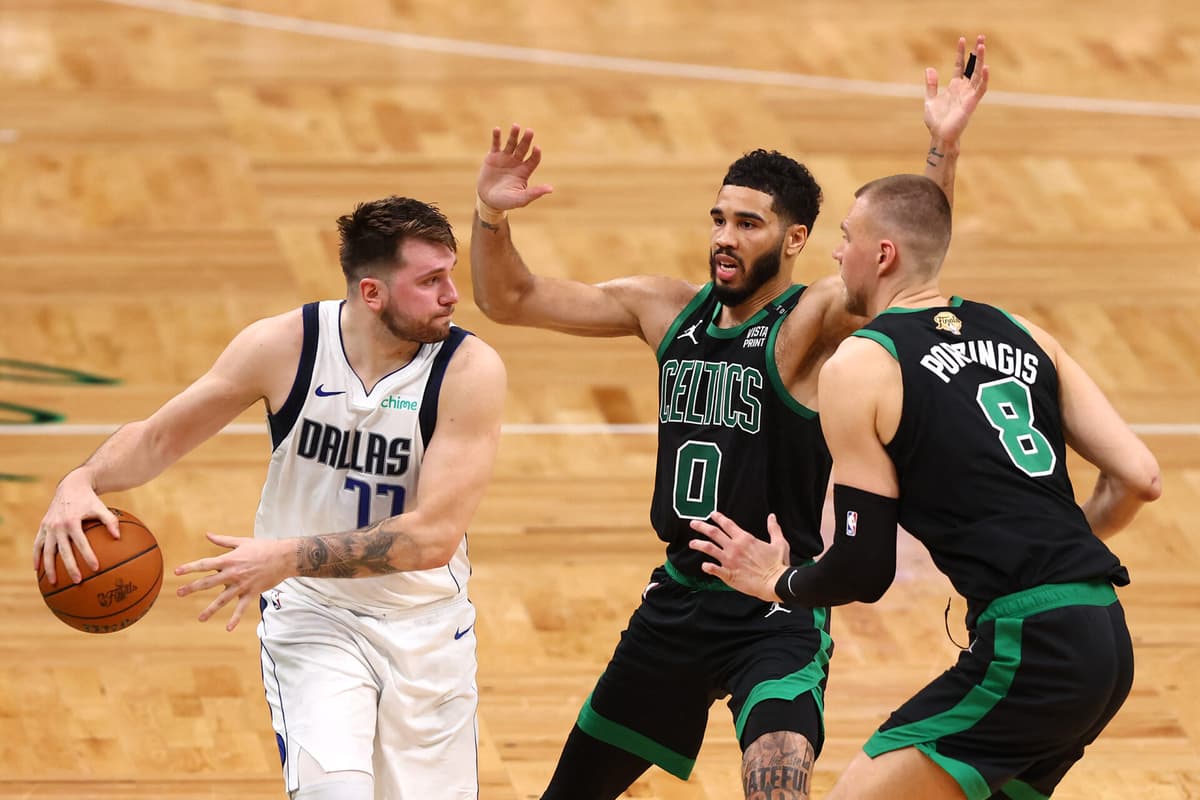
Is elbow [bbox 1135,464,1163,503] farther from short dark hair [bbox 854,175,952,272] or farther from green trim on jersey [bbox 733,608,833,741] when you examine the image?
green trim on jersey [bbox 733,608,833,741]

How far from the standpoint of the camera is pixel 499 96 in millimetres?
13875

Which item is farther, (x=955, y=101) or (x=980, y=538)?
(x=955, y=101)

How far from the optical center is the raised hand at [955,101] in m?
6.04

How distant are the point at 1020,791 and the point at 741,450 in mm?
1284

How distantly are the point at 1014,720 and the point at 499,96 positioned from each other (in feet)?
30.9

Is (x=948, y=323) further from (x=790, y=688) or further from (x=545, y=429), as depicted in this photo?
(x=545, y=429)

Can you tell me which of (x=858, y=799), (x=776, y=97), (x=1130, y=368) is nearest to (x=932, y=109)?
(x=858, y=799)

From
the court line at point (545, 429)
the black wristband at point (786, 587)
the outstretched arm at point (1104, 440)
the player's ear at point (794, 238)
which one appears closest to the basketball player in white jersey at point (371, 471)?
the black wristband at point (786, 587)

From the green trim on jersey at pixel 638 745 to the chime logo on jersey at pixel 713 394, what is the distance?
0.92 meters

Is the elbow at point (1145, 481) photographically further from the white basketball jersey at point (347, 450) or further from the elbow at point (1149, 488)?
the white basketball jersey at point (347, 450)

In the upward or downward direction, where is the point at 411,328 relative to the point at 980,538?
upward

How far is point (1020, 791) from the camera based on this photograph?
17.3ft

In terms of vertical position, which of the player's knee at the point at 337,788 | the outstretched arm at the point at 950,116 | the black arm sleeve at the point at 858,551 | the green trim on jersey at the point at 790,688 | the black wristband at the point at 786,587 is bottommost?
the player's knee at the point at 337,788

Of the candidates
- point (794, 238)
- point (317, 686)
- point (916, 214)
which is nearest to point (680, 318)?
point (794, 238)
